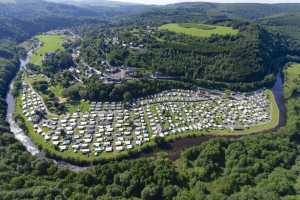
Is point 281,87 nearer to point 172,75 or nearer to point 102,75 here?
point 172,75

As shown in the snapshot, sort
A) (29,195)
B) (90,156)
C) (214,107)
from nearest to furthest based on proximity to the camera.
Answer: (29,195), (90,156), (214,107)

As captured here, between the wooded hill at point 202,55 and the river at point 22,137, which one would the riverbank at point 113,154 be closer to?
the river at point 22,137

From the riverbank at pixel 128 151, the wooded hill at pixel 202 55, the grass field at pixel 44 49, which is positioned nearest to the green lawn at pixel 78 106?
the riverbank at pixel 128 151

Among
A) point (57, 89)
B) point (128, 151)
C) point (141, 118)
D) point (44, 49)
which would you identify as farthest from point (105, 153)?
point (44, 49)

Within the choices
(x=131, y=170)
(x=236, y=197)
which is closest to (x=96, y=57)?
(x=131, y=170)

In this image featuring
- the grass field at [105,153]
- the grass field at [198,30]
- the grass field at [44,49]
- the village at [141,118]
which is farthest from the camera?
the grass field at [198,30]

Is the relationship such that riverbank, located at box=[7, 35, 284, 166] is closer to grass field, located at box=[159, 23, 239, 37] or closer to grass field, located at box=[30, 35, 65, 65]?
grass field, located at box=[30, 35, 65, 65]
